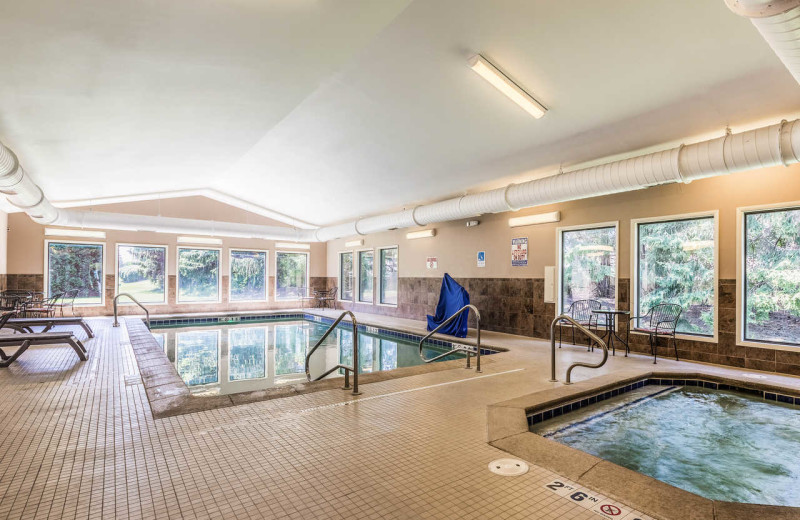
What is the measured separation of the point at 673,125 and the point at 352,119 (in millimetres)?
4138

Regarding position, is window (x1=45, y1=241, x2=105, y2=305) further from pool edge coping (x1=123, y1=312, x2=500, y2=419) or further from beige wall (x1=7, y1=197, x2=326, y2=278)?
pool edge coping (x1=123, y1=312, x2=500, y2=419)

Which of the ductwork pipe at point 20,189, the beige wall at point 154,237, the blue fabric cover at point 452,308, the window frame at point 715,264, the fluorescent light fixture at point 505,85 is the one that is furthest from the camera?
the beige wall at point 154,237

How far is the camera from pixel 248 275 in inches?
521

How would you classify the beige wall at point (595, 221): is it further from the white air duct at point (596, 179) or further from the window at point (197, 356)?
the window at point (197, 356)

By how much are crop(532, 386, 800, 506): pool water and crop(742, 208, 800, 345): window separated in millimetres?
1124

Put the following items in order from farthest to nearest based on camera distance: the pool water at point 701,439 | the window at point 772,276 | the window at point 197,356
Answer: the window at point 197,356 < the window at point 772,276 < the pool water at point 701,439

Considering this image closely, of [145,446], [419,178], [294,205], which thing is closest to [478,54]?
[419,178]

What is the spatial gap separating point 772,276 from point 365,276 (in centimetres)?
953

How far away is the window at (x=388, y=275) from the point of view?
1141 centimetres

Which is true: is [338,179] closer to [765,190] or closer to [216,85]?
[216,85]

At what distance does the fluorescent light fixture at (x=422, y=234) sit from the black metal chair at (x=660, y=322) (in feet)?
16.0

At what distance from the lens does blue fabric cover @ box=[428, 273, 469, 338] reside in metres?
7.53

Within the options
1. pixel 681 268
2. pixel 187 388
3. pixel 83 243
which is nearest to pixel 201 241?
pixel 83 243

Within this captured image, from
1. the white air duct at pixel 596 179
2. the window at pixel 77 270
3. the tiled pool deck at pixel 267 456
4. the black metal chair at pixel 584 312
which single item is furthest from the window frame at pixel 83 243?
the black metal chair at pixel 584 312
